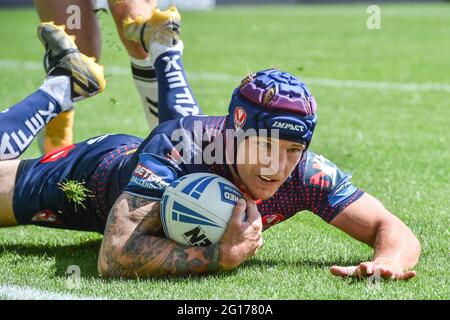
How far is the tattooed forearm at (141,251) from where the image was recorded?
4809 millimetres

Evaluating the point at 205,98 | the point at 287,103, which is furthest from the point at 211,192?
the point at 205,98

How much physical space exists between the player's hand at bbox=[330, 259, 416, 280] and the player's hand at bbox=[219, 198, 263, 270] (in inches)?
16.7

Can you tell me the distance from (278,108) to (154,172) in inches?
Answer: 27.6

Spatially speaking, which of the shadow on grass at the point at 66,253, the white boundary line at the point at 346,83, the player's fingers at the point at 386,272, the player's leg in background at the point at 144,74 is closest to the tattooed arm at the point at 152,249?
the shadow on grass at the point at 66,253

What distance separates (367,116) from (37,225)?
519 centimetres

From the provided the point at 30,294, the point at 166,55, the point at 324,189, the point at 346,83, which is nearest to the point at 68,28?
the point at 166,55

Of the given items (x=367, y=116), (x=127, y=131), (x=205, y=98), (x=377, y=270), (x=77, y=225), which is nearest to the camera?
(x=377, y=270)

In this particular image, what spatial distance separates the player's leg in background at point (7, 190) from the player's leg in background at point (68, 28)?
4.55ft

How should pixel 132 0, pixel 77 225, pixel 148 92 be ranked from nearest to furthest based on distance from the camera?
pixel 77 225, pixel 132 0, pixel 148 92

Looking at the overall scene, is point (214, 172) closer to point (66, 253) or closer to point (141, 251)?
point (141, 251)

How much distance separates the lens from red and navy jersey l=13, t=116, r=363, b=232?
16.4 feet

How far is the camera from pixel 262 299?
447 cm

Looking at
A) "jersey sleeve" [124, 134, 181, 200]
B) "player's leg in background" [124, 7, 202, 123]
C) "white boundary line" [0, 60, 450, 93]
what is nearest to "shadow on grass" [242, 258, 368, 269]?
"jersey sleeve" [124, 134, 181, 200]

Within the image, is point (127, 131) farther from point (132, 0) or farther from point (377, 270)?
point (377, 270)
